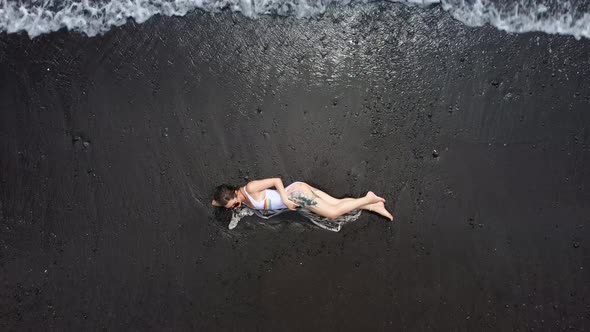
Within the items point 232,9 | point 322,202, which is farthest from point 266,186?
point 232,9

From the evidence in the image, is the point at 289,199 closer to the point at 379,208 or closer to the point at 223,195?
the point at 223,195

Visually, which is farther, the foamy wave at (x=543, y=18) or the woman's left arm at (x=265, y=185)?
the foamy wave at (x=543, y=18)

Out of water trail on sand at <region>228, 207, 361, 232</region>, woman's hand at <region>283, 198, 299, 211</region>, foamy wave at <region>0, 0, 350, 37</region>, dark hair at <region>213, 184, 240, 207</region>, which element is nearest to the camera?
dark hair at <region>213, 184, 240, 207</region>

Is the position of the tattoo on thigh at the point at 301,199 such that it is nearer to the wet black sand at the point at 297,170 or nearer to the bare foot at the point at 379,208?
the wet black sand at the point at 297,170

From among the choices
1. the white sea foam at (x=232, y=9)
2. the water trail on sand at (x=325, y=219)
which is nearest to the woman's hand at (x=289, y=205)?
the water trail on sand at (x=325, y=219)

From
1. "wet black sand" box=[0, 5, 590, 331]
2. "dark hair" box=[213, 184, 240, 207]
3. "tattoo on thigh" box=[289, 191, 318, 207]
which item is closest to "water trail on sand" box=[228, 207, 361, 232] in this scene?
"wet black sand" box=[0, 5, 590, 331]

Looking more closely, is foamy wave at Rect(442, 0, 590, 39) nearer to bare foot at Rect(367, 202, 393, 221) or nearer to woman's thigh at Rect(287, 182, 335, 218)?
bare foot at Rect(367, 202, 393, 221)

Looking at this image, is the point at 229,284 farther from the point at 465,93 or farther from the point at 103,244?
the point at 465,93
